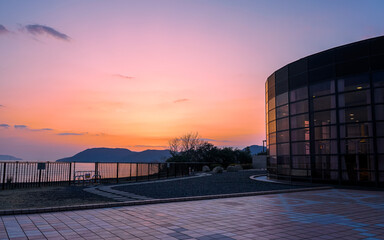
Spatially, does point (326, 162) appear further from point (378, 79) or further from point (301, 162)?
point (378, 79)

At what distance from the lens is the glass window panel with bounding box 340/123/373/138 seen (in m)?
17.1

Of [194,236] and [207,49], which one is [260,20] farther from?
[194,236]

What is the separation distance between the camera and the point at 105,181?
2422cm

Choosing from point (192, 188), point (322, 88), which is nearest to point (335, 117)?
point (322, 88)

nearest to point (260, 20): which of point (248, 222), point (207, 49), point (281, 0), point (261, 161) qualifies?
point (281, 0)

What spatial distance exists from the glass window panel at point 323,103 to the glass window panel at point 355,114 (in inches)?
29.2

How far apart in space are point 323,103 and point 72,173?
61.2 feet

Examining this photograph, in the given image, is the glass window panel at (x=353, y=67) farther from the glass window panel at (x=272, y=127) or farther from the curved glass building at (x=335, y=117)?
the glass window panel at (x=272, y=127)

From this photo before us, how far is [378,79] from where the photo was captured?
55.6 feet

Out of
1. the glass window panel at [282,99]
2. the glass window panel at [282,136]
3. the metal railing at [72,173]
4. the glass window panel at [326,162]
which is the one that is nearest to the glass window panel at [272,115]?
the glass window panel at [282,99]

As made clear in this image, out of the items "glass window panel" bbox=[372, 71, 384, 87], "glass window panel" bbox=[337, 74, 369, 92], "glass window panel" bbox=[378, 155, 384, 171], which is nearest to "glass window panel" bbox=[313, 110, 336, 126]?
"glass window panel" bbox=[337, 74, 369, 92]

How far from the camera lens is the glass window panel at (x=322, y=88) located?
18.6 metres

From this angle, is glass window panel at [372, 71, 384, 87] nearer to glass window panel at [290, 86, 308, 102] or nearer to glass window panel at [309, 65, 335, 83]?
glass window panel at [309, 65, 335, 83]

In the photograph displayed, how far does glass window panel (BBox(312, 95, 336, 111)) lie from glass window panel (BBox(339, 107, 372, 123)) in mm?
742
